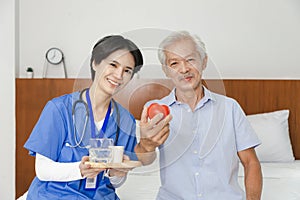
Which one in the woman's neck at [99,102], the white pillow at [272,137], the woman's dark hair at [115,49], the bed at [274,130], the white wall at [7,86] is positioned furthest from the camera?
the white wall at [7,86]

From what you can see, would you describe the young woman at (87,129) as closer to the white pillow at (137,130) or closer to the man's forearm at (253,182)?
the white pillow at (137,130)

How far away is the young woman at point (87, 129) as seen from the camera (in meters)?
1.45

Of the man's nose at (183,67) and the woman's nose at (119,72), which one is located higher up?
the man's nose at (183,67)

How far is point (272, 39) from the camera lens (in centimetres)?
329

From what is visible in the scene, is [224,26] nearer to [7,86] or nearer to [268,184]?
[268,184]

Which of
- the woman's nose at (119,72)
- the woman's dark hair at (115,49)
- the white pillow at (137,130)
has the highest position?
the woman's dark hair at (115,49)

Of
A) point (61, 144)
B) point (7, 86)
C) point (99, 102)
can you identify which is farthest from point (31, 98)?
point (99, 102)

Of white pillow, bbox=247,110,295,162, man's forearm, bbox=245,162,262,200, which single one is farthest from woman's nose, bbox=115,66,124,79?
white pillow, bbox=247,110,295,162

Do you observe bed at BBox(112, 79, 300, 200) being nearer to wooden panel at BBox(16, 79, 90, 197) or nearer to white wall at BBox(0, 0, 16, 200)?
wooden panel at BBox(16, 79, 90, 197)

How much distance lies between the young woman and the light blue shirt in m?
0.21

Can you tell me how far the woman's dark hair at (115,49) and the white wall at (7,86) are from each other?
199 centimetres

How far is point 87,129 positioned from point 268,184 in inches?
45.5

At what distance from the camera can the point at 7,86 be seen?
3.35 meters

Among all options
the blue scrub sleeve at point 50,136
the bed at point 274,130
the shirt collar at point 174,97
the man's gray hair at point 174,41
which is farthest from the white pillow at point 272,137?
the blue scrub sleeve at point 50,136
